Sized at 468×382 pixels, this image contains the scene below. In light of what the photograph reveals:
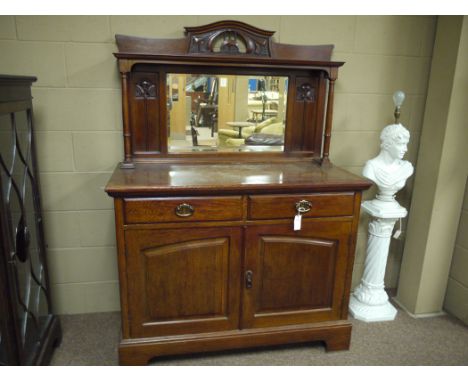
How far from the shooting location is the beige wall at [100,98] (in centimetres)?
194

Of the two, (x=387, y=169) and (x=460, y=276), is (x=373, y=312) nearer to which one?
(x=460, y=276)

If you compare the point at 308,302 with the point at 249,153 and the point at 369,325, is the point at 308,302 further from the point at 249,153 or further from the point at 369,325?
the point at 249,153

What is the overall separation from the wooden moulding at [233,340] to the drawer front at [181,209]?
24.0 inches

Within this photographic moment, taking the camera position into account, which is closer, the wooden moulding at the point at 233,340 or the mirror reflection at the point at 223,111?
the wooden moulding at the point at 233,340

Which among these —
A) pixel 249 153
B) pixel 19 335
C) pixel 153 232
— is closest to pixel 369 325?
pixel 249 153

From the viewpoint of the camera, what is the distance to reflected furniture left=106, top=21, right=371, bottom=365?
1693mm

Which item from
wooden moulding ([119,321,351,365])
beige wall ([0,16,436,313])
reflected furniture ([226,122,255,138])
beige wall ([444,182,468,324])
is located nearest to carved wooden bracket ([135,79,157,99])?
beige wall ([0,16,436,313])

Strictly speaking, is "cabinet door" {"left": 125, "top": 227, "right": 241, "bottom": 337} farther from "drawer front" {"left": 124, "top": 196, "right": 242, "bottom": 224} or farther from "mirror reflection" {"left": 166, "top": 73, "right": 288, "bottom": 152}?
"mirror reflection" {"left": 166, "top": 73, "right": 288, "bottom": 152}

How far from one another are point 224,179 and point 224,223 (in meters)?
0.20

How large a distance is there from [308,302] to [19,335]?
1.30 meters

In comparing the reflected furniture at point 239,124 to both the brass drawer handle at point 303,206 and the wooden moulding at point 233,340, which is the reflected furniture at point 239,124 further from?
the wooden moulding at point 233,340

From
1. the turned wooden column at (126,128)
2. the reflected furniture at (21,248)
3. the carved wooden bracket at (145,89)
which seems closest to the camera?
the reflected furniture at (21,248)

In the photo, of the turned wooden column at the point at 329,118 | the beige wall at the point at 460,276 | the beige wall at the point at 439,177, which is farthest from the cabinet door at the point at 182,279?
the beige wall at the point at 460,276

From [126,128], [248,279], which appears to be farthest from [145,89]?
[248,279]
